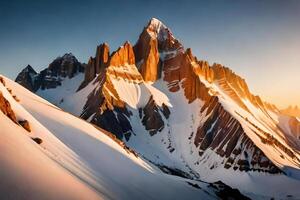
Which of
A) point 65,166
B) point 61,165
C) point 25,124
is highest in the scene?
point 25,124


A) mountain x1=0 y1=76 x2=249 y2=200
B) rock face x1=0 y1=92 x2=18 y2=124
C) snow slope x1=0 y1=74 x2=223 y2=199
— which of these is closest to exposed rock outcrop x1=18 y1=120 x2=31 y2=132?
mountain x1=0 y1=76 x2=249 y2=200

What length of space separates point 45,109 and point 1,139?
49.2m

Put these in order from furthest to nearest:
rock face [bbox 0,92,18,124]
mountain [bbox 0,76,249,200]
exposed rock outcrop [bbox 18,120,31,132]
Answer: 1. exposed rock outcrop [bbox 18,120,31,132]
2. rock face [bbox 0,92,18,124]
3. mountain [bbox 0,76,249,200]

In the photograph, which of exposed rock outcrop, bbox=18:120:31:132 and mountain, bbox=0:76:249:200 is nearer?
mountain, bbox=0:76:249:200

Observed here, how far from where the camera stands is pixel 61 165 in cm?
5491

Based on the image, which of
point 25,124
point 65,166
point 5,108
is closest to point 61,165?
point 65,166

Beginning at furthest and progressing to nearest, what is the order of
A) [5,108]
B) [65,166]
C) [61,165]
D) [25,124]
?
[25,124]
[5,108]
[65,166]
[61,165]

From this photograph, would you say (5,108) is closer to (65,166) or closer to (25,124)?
(25,124)

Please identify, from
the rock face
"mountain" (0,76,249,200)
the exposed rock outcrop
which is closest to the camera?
"mountain" (0,76,249,200)

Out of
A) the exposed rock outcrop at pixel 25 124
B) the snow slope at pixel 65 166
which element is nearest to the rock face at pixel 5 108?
the snow slope at pixel 65 166

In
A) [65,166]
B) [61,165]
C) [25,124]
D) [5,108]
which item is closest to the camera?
[61,165]

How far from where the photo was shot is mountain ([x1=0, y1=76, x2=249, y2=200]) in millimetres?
42969

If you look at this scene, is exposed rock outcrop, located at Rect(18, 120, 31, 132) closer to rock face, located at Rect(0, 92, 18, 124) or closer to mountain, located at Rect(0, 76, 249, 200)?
mountain, located at Rect(0, 76, 249, 200)

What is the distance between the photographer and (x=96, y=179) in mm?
59719
